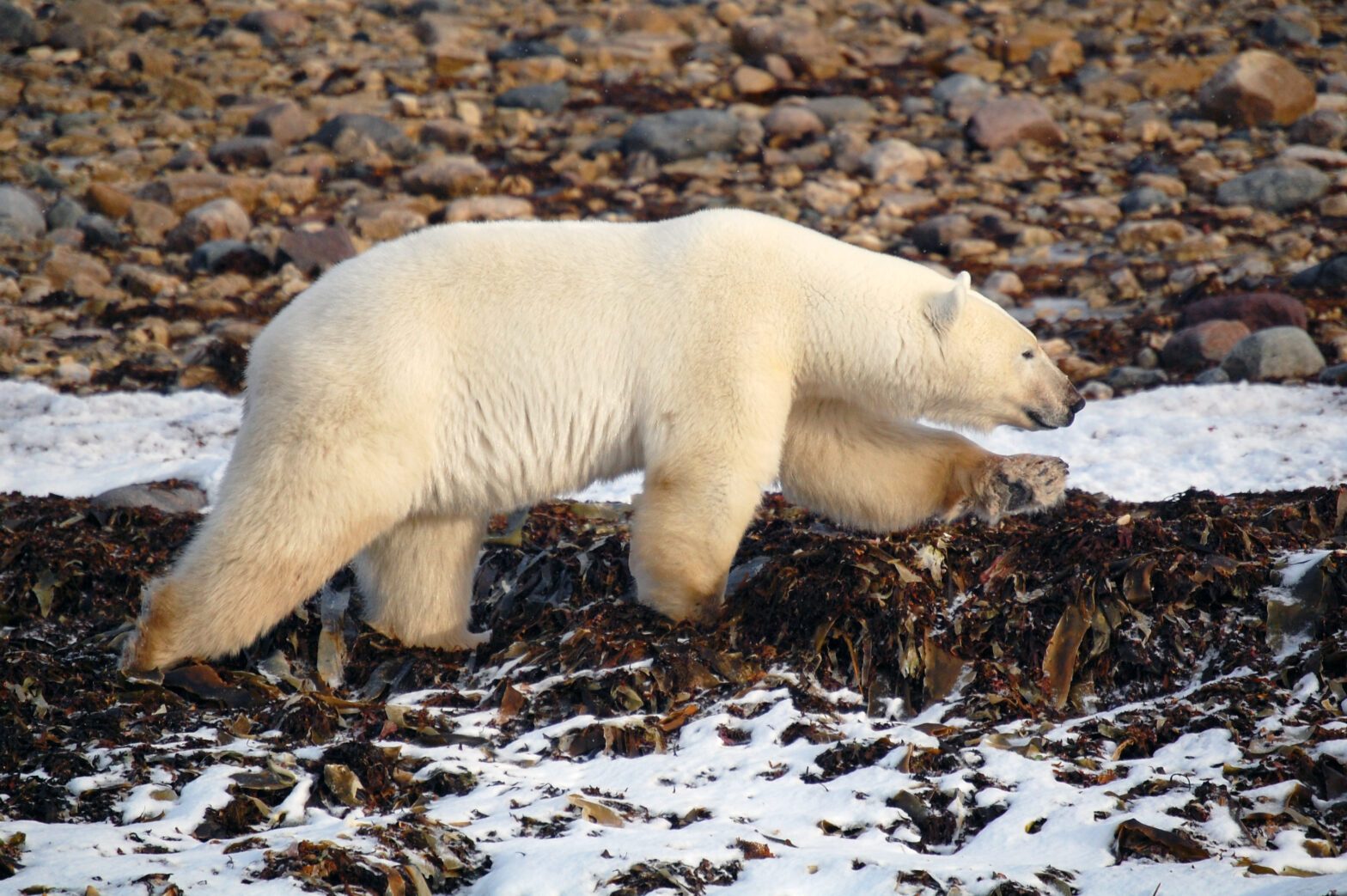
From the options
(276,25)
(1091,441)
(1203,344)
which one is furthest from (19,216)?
(1203,344)

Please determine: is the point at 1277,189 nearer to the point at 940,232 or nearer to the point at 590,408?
the point at 940,232

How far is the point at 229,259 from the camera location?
10.6 metres

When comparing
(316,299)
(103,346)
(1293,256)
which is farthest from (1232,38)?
(316,299)

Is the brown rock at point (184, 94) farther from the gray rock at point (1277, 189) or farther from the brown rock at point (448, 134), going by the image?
the gray rock at point (1277, 189)

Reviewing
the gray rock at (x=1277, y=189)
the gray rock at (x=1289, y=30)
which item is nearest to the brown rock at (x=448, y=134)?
the gray rock at (x=1277, y=189)

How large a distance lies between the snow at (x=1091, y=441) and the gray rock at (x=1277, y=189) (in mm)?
4415

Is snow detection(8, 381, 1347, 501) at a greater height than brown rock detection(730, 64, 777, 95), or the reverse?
brown rock detection(730, 64, 777, 95)

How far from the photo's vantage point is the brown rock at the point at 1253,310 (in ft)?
27.9

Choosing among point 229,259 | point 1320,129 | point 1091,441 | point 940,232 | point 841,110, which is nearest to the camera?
point 1091,441

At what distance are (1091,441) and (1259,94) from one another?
7.79 meters

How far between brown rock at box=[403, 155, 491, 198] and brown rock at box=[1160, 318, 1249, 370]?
22.0 feet

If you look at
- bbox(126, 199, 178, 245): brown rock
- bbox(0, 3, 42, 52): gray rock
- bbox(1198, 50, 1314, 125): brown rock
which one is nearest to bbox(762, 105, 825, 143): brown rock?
bbox(1198, 50, 1314, 125): brown rock

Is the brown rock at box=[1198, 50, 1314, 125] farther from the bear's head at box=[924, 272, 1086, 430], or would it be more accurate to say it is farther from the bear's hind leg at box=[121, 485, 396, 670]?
the bear's hind leg at box=[121, 485, 396, 670]

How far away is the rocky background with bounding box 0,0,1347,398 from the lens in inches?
376
